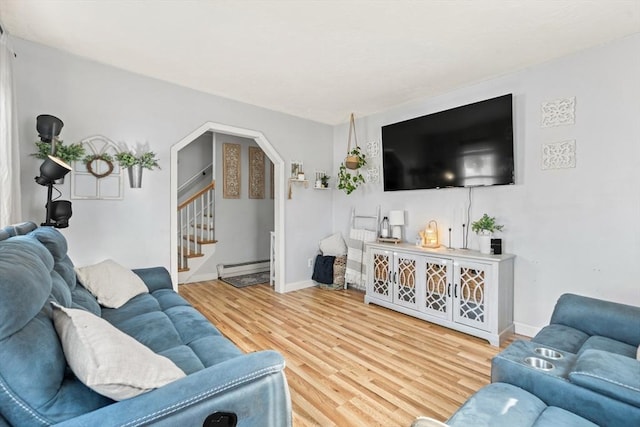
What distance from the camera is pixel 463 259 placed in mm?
2924

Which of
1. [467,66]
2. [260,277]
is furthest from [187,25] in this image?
[260,277]

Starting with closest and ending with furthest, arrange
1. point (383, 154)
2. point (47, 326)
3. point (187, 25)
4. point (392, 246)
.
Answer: point (47, 326), point (187, 25), point (392, 246), point (383, 154)

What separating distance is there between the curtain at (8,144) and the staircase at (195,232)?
2.50 m

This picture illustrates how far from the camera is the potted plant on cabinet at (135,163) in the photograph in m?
2.91

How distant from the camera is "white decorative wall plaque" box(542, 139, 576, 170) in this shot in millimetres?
2624

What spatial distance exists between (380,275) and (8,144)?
349 centimetres

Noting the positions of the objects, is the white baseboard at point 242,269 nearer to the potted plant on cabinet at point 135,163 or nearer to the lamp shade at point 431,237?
the potted plant on cabinet at point 135,163

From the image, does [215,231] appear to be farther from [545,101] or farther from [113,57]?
[545,101]

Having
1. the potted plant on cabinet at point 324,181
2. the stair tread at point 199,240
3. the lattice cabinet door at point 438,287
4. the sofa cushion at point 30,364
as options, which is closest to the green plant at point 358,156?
the potted plant on cabinet at point 324,181

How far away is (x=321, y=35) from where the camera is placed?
2.31 metres

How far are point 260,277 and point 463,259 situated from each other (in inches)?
130

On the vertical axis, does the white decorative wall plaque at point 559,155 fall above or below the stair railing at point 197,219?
above

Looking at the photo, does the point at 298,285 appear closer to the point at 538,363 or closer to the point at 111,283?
the point at 111,283

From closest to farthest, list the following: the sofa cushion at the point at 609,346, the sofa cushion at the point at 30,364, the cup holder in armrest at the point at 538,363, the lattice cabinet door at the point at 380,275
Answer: the sofa cushion at the point at 30,364 → the cup holder in armrest at the point at 538,363 → the sofa cushion at the point at 609,346 → the lattice cabinet door at the point at 380,275
